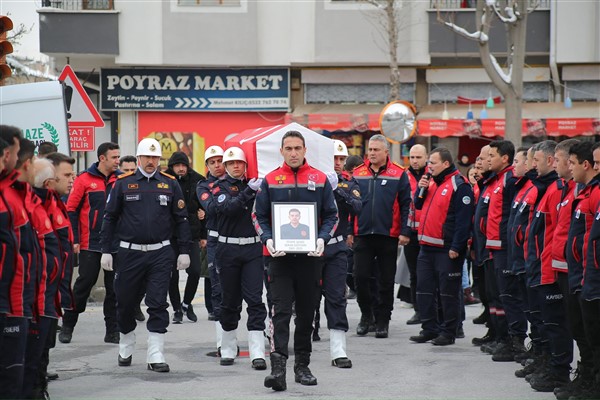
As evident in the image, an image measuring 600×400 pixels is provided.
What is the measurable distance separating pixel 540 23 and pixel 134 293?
20962mm

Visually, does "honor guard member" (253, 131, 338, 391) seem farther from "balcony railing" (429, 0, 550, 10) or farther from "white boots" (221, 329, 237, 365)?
"balcony railing" (429, 0, 550, 10)

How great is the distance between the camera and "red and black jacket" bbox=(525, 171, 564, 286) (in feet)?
30.0

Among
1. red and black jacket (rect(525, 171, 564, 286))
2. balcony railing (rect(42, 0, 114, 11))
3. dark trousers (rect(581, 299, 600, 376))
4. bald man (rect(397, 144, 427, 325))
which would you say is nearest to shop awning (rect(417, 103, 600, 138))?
balcony railing (rect(42, 0, 114, 11))

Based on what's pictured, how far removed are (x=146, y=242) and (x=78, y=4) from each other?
20.5m

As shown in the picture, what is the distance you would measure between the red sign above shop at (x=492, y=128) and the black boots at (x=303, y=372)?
713 inches

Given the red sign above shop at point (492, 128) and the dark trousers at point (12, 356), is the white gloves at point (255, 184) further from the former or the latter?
the red sign above shop at point (492, 128)

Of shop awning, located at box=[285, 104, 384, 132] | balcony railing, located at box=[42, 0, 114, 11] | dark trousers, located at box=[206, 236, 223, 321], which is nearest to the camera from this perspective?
dark trousers, located at box=[206, 236, 223, 321]

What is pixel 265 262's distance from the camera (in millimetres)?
10750

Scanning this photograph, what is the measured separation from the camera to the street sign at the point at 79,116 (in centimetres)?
1530

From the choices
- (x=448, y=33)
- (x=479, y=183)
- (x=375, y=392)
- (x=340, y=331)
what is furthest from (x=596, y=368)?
(x=448, y=33)

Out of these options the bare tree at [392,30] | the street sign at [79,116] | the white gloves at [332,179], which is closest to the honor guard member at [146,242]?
the white gloves at [332,179]

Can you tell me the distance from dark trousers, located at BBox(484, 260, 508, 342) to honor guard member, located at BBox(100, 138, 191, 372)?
322 cm

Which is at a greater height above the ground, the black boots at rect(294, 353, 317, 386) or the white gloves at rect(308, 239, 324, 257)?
the white gloves at rect(308, 239, 324, 257)

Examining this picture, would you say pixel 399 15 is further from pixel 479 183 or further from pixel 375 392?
pixel 375 392
